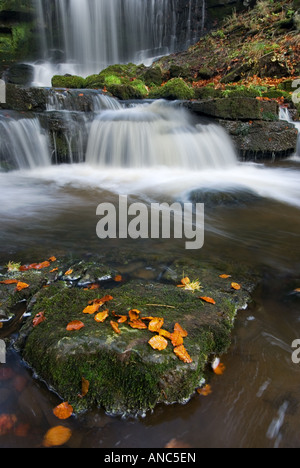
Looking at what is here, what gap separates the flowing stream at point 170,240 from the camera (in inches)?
62.9

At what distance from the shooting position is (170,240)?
3832 millimetres

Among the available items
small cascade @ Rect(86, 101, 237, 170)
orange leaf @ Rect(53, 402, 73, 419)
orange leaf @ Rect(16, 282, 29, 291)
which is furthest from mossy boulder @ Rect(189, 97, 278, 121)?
orange leaf @ Rect(53, 402, 73, 419)

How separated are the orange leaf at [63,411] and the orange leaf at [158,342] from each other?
22.6 inches

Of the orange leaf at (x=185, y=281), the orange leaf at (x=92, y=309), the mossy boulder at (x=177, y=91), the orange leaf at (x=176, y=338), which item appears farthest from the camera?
the mossy boulder at (x=177, y=91)

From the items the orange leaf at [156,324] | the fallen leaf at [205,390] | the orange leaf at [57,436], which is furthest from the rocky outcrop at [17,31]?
the fallen leaf at [205,390]

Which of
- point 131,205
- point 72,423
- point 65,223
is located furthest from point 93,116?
point 72,423

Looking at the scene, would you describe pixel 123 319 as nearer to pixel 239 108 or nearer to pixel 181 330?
pixel 181 330

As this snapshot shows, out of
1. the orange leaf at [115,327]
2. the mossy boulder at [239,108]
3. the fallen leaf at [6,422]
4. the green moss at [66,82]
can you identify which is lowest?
the fallen leaf at [6,422]

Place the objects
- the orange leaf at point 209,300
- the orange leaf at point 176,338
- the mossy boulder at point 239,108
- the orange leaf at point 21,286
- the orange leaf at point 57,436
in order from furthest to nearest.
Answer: the mossy boulder at point 239,108, the orange leaf at point 21,286, the orange leaf at point 209,300, the orange leaf at point 176,338, the orange leaf at point 57,436

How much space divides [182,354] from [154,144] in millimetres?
7523

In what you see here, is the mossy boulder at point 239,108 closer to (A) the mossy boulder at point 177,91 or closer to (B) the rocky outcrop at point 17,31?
(A) the mossy boulder at point 177,91

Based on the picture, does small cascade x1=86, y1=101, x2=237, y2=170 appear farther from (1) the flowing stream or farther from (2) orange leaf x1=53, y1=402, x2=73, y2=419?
(2) orange leaf x1=53, y1=402, x2=73, y2=419

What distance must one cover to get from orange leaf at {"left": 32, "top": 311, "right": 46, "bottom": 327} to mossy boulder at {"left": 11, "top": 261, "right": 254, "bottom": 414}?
26 mm

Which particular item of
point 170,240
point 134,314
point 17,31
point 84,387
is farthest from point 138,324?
point 17,31
